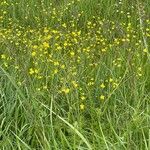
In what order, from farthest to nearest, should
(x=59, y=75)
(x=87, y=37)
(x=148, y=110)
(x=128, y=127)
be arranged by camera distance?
(x=87, y=37) → (x=59, y=75) → (x=148, y=110) → (x=128, y=127)

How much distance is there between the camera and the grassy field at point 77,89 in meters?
2.76

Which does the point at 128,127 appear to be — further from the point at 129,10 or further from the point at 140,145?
the point at 129,10

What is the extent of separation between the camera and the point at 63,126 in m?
3.00

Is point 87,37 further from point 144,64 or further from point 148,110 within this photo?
point 148,110

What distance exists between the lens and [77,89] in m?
3.40

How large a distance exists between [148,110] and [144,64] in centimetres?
102

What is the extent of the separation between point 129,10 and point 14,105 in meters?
2.85

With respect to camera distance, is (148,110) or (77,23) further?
(77,23)

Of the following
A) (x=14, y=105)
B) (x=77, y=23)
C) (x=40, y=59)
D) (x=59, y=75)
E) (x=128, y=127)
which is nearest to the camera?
(x=128, y=127)

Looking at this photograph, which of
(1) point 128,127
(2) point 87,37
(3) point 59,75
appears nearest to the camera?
(1) point 128,127

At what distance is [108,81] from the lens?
363 cm

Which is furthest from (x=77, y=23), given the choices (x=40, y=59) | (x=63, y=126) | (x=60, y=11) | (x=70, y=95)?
(x=63, y=126)

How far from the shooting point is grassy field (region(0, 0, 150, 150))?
2756 mm

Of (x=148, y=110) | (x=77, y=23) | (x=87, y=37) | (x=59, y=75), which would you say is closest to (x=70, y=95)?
(x=59, y=75)
